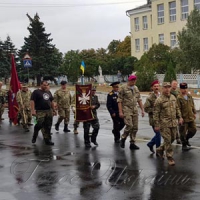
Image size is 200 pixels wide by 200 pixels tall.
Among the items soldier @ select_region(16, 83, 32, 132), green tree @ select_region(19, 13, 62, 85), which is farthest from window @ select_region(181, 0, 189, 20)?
soldier @ select_region(16, 83, 32, 132)

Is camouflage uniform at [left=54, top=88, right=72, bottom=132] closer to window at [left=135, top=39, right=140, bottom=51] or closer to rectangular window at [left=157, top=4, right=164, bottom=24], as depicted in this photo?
rectangular window at [left=157, top=4, right=164, bottom=24]

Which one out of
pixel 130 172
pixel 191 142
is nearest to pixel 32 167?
pixel 130 172

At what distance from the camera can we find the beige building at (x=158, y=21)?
174ft

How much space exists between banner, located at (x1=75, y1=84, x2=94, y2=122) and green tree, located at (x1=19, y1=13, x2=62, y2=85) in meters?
36.5

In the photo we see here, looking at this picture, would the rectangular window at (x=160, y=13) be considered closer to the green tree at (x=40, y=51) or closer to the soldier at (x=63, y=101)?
the green tree at (x=40, y=51)

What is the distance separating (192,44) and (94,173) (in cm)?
2619

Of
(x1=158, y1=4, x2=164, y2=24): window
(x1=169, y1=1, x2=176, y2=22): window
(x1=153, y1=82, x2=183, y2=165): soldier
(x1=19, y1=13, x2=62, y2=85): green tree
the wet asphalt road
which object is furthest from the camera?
(x1=158, y1=4, x2=164, y2=24): window

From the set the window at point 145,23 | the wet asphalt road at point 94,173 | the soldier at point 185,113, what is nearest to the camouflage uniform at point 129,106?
the wet asphalt road at point 94,173

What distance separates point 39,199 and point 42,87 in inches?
210

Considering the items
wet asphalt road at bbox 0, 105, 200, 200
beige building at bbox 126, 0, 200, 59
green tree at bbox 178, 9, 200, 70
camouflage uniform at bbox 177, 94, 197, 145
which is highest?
beige building at bbox 126, 0, 200, 59

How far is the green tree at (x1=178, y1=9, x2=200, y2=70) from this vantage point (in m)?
32.4

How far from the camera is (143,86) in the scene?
30891 mm

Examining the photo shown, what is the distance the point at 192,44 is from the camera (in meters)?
32.5

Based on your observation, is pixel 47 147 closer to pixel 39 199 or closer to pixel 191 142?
pixel 191 142
